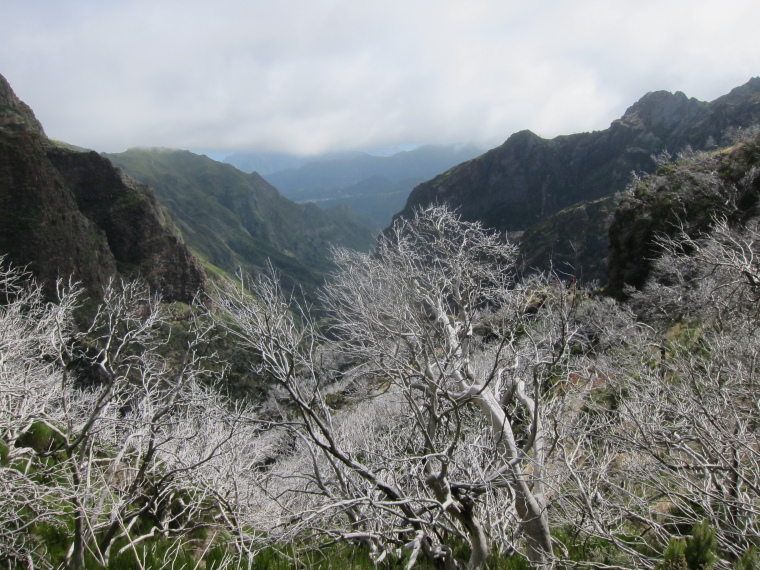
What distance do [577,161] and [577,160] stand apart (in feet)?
1.32

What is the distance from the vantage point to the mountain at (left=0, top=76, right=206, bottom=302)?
59.0m

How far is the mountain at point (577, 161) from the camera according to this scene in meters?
91.2

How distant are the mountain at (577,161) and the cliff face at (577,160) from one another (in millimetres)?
203

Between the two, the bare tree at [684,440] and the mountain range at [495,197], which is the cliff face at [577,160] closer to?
the mountain range at [495,197]

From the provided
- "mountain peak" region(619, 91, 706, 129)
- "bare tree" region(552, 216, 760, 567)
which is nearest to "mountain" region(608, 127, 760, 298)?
"bare tree" region(552, 216, 760, 567)

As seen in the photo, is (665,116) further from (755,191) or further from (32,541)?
(32,541)

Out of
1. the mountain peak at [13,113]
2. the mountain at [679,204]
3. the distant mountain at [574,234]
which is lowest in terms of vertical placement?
the distant mountain at [574,234]

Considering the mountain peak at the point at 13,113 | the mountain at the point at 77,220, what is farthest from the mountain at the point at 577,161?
the mountain peak at the point at 13,113

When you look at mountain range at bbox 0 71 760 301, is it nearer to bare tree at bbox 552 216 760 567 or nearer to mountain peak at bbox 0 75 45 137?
mountain peak at bbox 0 75 45 137

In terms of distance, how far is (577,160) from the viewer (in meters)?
122

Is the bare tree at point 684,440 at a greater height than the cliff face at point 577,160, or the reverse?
the cliff face at point 577,160

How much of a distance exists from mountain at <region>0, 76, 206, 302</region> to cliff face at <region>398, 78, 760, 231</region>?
199 feet

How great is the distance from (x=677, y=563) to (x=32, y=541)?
558 centimetres

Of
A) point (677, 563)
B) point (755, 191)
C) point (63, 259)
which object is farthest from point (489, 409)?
point (63, 259)
